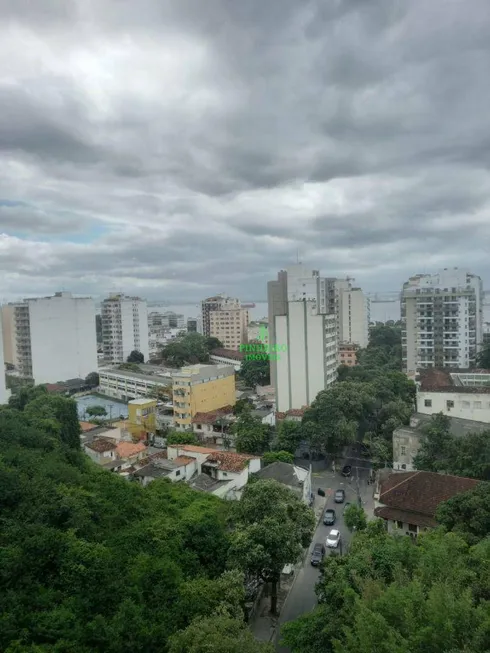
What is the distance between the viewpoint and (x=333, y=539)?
16156 mm

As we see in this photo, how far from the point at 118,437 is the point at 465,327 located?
26.9 meters

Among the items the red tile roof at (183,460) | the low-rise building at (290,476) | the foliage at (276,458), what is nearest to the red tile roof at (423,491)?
the low-rise building at (290,476)

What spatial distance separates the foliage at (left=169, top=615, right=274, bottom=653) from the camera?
7.95 metres

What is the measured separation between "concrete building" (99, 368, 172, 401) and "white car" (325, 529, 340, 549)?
21.6 metres

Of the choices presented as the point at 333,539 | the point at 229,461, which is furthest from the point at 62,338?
the point at 333,539

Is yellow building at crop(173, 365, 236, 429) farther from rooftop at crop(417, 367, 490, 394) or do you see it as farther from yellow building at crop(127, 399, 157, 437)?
rooftop at crop(417, 367, 490, 394)

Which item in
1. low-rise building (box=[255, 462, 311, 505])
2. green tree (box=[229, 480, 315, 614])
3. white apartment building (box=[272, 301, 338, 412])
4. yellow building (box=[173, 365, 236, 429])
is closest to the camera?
green tree (box=[229, 480, 315, 614])

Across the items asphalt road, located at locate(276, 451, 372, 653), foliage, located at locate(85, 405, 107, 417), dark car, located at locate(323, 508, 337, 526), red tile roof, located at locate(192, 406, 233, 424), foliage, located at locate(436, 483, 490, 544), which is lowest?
asphalt road, located at locate(276, 451, 372, 653)

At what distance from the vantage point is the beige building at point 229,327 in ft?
216

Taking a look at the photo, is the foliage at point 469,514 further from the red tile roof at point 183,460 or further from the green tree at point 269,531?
the red tile roof at point 183,460

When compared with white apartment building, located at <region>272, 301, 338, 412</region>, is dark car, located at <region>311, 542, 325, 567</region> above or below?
below

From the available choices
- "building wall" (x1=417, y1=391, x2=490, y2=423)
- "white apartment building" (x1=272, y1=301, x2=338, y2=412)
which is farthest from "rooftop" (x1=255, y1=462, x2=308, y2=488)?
"white apartment building" (x1=272, y1=301, x2=338, y2=412)

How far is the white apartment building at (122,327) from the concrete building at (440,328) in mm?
29507

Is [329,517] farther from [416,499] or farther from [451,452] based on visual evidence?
[451,452]
